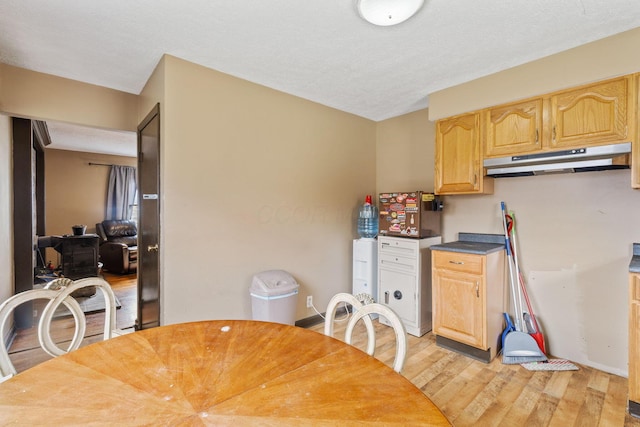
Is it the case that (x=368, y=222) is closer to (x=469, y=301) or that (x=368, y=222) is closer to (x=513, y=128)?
(x=469, y=301)

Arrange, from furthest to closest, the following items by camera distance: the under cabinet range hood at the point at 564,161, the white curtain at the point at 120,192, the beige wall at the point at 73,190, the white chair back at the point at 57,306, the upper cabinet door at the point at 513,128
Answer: the white curtain at the point at 120,192, the beige wall at the point at 73,190, the upper cabinet door at the point at 513,128, the under cabinet range hood at the point at 564,161, the white chair back at the point at 57,306

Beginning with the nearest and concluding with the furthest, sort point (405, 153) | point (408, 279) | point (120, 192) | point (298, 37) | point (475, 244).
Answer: point (298, 37) → point (475, 244) → point (408, 279) → point (405, 153) → point (120, 192)

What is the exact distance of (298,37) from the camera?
2.04 metres

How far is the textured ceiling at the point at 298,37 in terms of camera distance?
68.3 inches

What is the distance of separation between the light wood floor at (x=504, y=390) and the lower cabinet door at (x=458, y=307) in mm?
179

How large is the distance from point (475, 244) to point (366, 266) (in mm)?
1107

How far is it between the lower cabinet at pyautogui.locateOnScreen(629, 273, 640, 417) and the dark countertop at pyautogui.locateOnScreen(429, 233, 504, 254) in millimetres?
823

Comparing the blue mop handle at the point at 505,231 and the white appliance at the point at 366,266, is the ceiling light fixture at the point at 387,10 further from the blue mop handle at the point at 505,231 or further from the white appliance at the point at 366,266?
the white appliance at the point at 366,266

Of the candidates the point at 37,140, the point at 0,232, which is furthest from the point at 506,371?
the point at 37,140

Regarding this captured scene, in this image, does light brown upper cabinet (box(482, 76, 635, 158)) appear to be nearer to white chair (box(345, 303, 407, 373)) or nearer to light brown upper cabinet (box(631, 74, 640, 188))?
light brown upper cabinet (box(631, 74, 640, 188))

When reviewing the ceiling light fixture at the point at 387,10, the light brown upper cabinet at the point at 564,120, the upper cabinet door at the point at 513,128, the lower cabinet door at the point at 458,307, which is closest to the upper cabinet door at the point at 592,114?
the light brown upper cabinet at the point at 564,120

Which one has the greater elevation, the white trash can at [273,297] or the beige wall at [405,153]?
the beige wall at [405,153]

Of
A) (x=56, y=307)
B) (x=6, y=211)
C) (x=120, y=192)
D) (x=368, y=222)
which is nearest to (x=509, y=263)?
(x=368, y=222)

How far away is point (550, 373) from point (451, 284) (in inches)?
35.2
